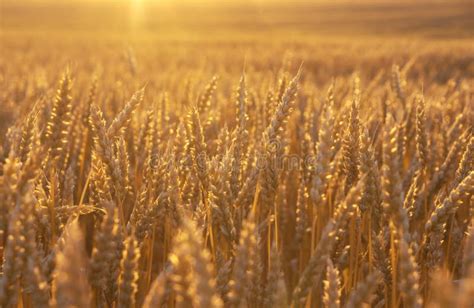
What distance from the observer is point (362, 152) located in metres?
1.16

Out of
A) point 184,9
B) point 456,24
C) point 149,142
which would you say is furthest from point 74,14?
point 149,142

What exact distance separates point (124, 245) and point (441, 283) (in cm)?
66

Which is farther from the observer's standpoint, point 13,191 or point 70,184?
point 70,184

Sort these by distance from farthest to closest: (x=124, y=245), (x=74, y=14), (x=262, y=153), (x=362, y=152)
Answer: (x=74, y=14), (x=262, y=153), (x=362, y=152), (x=124, y=245)

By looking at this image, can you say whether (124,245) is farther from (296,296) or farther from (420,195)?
(420,195)

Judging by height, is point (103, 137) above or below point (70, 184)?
above

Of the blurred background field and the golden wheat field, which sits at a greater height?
the blurred background field

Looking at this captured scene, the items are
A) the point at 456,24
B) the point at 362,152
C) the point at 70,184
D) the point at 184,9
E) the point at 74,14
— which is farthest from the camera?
the point at 184,9

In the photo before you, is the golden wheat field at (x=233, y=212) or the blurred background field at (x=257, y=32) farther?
the blurred background field at (x=257, y=32)

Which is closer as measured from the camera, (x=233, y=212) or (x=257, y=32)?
(x=233, y=212)

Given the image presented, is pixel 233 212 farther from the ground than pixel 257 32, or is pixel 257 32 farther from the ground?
pixel 257 32

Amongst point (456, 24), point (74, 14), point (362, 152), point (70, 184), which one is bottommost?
point (70, 184)

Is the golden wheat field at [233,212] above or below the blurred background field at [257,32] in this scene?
below

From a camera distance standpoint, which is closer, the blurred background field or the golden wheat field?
the golden wheat field
